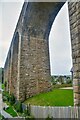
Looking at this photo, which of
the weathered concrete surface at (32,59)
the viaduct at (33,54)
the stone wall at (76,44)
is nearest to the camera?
the stone wall at (76,44)

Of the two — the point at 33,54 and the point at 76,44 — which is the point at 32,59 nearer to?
the point at 33,54

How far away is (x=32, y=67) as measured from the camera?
969 cm

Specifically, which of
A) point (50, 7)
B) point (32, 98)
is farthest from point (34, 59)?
point (50, 7)

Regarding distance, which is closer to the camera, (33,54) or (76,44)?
(76,44)

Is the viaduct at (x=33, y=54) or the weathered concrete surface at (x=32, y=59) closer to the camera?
the viaduct at (x=33, y=54)

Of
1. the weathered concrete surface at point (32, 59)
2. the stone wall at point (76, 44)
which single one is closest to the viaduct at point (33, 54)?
the weathered concrete surface at point (32, 59)

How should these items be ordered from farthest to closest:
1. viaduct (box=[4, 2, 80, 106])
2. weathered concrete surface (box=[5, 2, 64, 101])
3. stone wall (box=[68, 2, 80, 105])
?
weathered concrete surface (box=[5, 2, 64, 101]), viaduct (box=[4, 2, 80, 106]), stone wall (box=[68, 2, 80, 105])

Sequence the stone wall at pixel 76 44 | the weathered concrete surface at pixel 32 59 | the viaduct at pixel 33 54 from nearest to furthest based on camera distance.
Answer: the stone wall at pixel 76 44 < the viaduct at pixel 33 54 < the weathered concrete surface at pixel 32 59

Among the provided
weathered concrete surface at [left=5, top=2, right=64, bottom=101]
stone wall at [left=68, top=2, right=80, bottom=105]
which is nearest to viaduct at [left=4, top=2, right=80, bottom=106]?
weathered concrete surface at [left=5, top=2, right=64, bottom=101]

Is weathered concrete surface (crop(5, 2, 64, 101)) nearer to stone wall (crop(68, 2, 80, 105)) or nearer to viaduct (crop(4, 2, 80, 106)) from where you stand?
viaduct (crop(4, 2, 80, 106))

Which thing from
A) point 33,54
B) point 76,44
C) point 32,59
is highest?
point 33,54

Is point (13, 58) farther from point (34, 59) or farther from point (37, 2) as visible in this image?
point (37, 2)

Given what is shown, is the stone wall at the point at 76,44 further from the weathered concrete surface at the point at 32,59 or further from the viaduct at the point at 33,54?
the weathered concrete surface at the point at 32,59

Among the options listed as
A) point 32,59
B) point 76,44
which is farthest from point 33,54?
point 76,44
